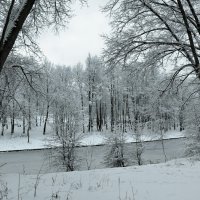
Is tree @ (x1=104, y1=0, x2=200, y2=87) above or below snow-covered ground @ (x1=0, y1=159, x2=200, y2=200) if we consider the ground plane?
above

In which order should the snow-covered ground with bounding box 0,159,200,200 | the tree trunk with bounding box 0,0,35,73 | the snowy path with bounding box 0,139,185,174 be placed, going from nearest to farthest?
the tree trunk with bounding box 0,0,35,73
the snow-covered ground with bounding box 0,159,200,200
the snowy path with bounding box 0,139,185,174

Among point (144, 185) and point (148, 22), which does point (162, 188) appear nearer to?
point (144, 185)

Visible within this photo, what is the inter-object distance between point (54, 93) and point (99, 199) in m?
41.8

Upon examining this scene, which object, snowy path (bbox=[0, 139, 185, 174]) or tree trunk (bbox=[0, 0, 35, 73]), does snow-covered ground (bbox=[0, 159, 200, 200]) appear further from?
snowy path (bbox=[0, 139, 185, 174])

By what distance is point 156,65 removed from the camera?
38.6ft

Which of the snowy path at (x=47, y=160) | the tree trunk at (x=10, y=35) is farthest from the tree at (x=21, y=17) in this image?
the snowy path at (x=47, y=160)

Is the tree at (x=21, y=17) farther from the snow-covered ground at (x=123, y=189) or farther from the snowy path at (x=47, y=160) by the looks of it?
the snowy path at (x=47, y=160)

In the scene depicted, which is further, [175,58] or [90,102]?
[90,102]

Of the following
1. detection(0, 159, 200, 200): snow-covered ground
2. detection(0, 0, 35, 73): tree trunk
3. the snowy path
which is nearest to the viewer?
detection(0, 0, 35, 73): tree trunk

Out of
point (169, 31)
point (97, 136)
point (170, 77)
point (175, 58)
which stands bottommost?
point (97, 136)

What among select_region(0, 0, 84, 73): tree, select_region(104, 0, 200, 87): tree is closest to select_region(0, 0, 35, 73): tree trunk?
select_region(0, 0, 84, 73): tree

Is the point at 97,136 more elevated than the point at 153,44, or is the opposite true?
the point at 153,44

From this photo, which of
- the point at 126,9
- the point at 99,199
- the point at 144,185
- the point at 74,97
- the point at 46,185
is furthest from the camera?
the point at 74,97

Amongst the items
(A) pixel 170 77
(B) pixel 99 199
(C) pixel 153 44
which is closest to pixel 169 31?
(C) pixel 153 44
